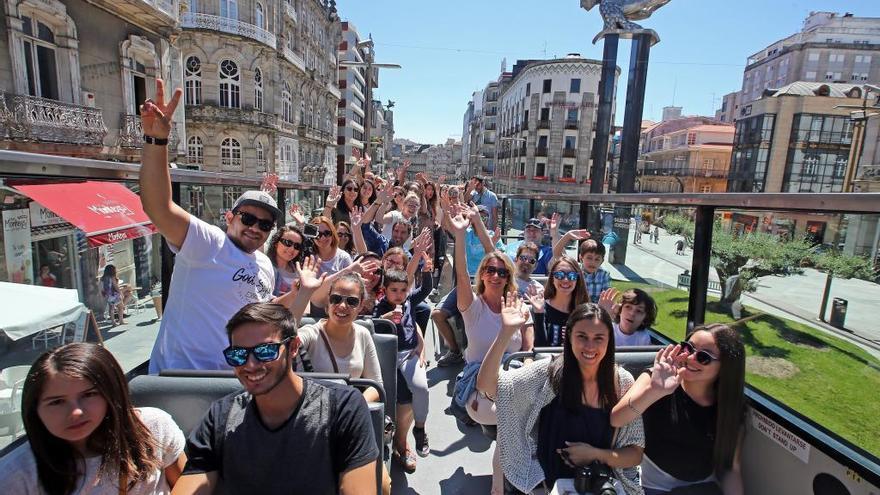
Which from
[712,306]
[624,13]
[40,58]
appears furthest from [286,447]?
[624,13]

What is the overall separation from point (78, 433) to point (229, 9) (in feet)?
98.2

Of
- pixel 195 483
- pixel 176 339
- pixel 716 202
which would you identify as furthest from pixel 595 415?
pixel 176 339

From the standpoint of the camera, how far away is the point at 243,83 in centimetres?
2670

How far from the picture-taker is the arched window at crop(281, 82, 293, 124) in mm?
30672

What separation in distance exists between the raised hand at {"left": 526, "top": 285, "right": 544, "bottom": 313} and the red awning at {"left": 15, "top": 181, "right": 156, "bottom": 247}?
2727 mm

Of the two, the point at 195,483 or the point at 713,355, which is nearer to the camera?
the point at 195,483

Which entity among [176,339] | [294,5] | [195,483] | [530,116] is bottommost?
[195,483]

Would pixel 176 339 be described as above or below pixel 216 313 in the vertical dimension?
below

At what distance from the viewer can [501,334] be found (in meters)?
2.53

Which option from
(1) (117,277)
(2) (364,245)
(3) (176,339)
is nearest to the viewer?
(3) (176,339)

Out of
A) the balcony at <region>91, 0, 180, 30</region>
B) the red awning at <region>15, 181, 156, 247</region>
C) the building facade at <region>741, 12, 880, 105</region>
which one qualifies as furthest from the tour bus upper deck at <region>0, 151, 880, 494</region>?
the building facade at <region>741, 12, 880, 105</region>

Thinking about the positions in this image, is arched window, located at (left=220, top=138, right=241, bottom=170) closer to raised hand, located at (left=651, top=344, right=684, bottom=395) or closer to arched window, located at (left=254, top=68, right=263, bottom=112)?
arched window, located at (left=254, top=68, right=263, bottom=112)

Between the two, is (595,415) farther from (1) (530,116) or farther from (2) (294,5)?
(1) (530,116)

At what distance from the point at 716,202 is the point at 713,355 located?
1074 millimetres
